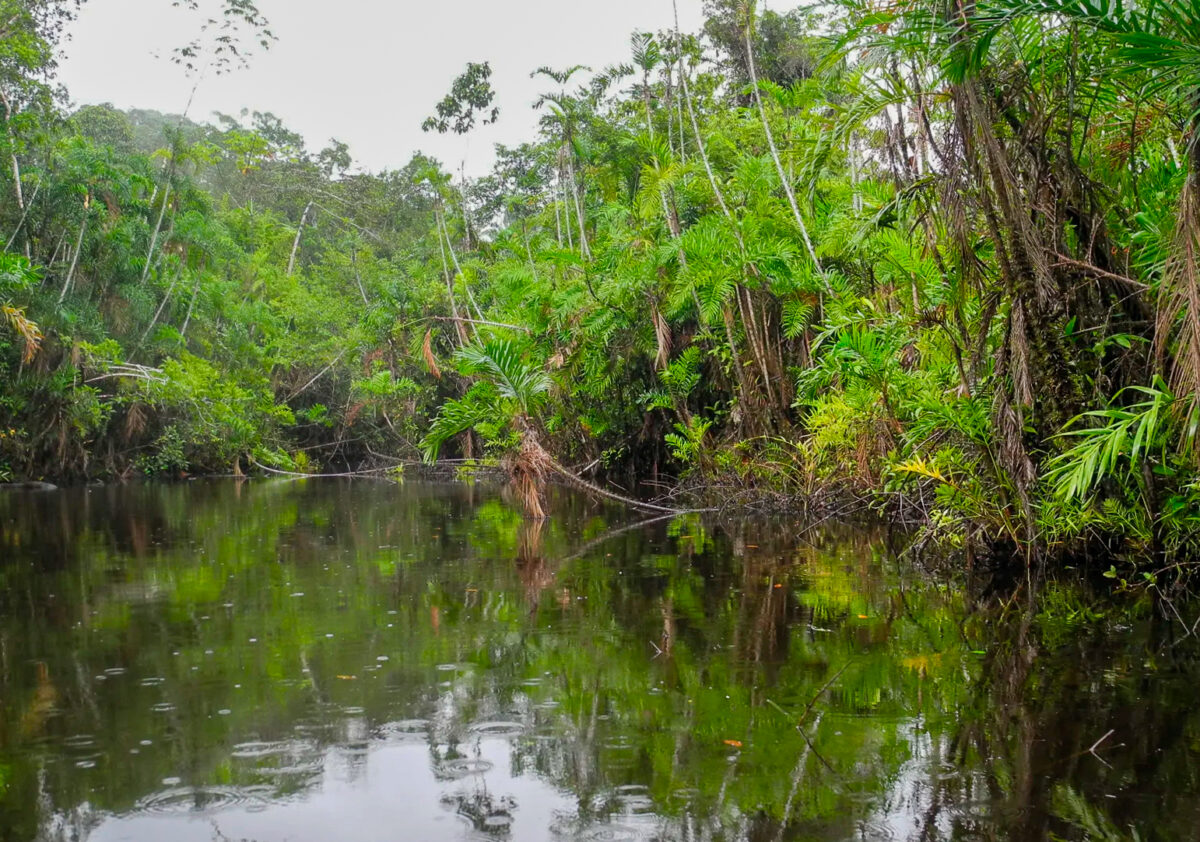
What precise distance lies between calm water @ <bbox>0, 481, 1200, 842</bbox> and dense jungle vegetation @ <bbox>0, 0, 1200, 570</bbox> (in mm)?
1132

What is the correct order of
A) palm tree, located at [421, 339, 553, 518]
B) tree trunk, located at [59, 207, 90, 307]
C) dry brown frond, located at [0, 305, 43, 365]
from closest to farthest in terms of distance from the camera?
palm tree, located at [421, 339, 553, 518] < dry brown frond, located at [0, 305, 43, 365] < tree trunk, located at [59, 207, 90, 307]

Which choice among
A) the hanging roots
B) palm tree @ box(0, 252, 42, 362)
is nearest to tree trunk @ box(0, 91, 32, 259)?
palm tree @ box(0, 252, 42, 362)

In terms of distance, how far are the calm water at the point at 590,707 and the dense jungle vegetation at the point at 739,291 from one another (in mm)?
1132

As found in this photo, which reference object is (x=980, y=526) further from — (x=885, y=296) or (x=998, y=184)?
(x=885, y=296)

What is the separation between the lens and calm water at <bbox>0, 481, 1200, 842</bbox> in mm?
2855

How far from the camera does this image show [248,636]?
5277 mm

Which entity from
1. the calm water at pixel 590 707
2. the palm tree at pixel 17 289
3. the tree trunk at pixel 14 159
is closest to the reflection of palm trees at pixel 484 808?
the calm water at pixel 590 707

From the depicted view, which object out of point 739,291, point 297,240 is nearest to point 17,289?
point 739,291

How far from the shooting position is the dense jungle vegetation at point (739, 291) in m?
5.44

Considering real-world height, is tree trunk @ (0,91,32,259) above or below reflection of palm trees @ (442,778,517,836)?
above

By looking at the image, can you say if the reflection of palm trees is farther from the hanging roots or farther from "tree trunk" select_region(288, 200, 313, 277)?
"tree trunk" select_region(288, 200, 313, 277)

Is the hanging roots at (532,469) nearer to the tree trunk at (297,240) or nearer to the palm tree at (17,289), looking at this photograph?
the palm tree at (17,289)

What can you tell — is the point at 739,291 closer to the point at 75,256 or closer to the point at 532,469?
the point at 532,469

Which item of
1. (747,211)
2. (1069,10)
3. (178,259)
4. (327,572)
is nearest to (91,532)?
(327,572)
